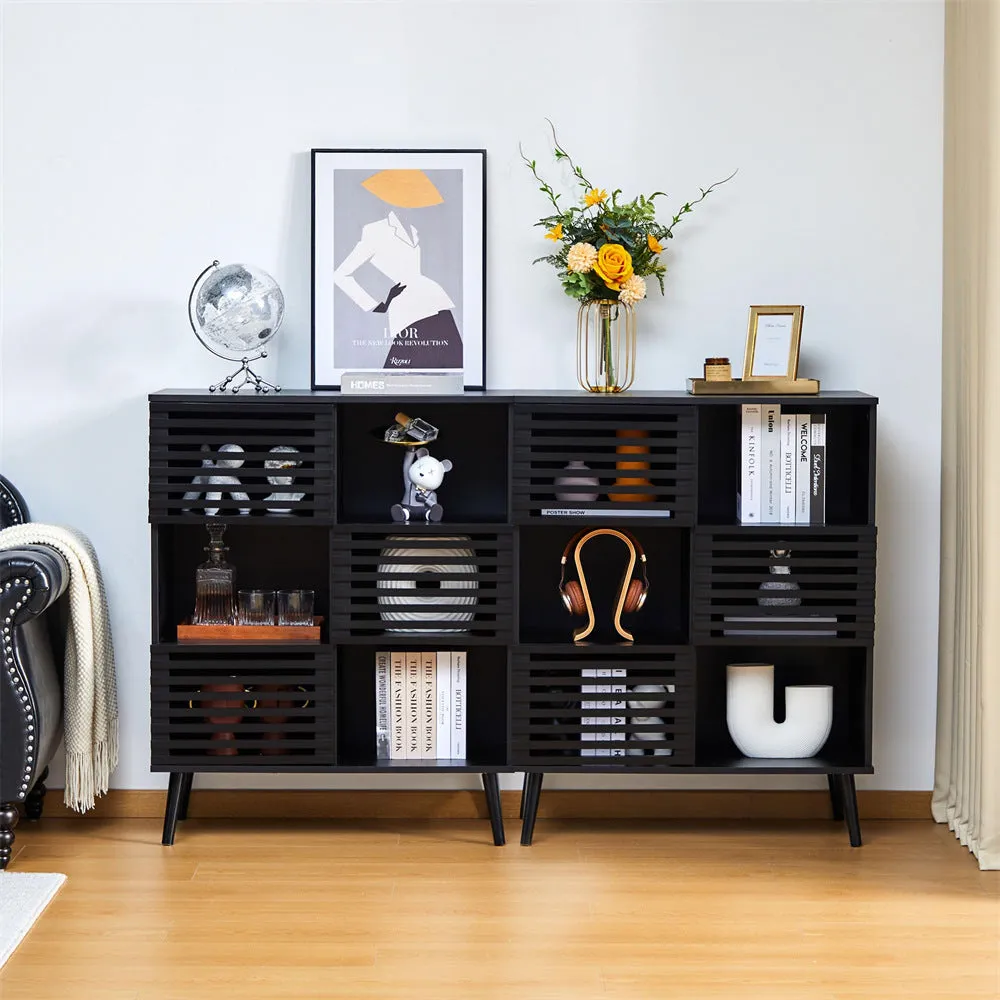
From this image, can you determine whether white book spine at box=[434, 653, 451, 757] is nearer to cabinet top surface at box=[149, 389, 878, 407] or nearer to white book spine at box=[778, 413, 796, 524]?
cabinet top surface at box=[149, 389, 878, 407]

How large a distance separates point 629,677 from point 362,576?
68 centimetres

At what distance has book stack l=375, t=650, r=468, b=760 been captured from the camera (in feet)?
9.39

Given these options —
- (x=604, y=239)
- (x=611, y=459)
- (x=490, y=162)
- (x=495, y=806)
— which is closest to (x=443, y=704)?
(x=495, y=806)

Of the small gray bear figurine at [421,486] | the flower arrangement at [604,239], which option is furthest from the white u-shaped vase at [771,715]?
the flower arrangement at [604,239]

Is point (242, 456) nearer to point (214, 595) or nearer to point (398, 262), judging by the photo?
point (214, 595)

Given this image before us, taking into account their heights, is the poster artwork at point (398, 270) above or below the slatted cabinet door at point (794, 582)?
above

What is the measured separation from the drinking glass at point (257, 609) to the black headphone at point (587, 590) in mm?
713

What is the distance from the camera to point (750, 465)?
2.77 meters

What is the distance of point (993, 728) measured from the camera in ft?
8.75

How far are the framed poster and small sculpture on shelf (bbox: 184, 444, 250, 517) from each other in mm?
330

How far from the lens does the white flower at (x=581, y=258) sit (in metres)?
2.76

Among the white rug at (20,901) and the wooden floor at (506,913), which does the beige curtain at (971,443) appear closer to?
the wooden floor at (506,913)

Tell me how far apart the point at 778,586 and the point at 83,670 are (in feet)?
5.52

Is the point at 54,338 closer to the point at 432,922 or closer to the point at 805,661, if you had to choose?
the point at 432,922
